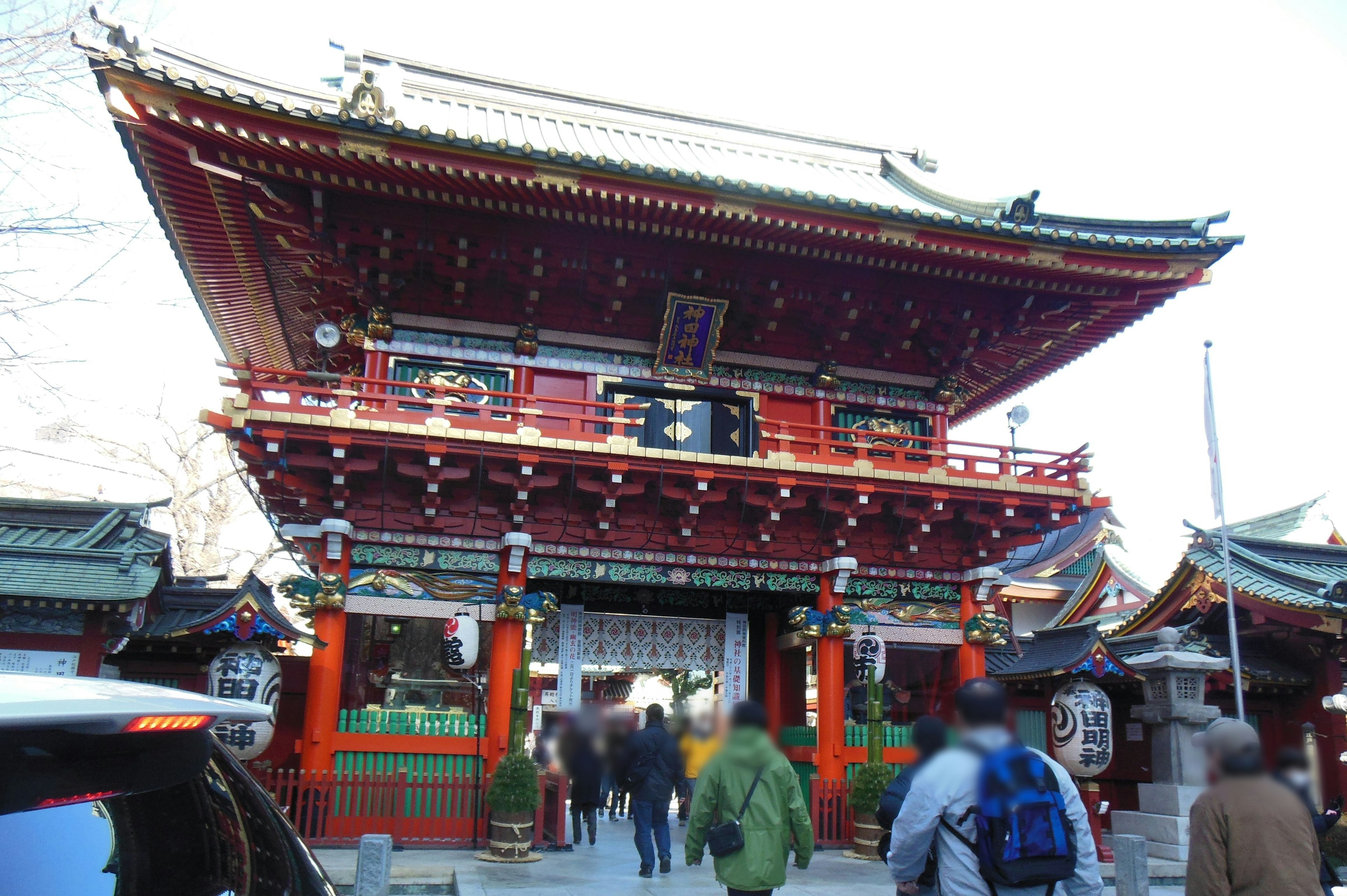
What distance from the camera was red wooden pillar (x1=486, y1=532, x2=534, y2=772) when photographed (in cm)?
1188

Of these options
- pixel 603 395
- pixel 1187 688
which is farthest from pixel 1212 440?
pixel 603 395

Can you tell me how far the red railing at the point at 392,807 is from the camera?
1109cm

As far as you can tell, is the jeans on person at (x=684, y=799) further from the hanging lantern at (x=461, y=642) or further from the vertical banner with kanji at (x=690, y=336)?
the vertical banner with kanji at (x=690, y=336)

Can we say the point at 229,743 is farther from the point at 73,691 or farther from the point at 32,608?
the point at 73,691

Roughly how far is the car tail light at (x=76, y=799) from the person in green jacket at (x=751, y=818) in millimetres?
3459

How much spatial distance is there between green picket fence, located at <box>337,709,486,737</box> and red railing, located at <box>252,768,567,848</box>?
20.0 inches

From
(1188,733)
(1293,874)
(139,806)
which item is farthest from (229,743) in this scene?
(1188,733)

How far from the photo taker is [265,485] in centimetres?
1229

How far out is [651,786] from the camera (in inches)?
398

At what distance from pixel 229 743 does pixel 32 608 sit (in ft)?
11.1

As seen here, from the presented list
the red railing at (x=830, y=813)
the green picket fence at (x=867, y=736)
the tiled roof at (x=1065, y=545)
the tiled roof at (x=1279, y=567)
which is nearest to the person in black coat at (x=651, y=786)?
the red railing at (x=830, y=813)

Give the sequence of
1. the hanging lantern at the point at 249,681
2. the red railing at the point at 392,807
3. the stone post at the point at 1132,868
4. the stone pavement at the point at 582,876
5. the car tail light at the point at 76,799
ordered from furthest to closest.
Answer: the red railing at the point at 392,807 < the hanging lantern at the point at 249,681 < the stone pavement at the point at 582,876 < the stone post at the point at 1132,868 < the car tail light at the point at 76,799

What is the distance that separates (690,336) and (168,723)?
38.5 ft

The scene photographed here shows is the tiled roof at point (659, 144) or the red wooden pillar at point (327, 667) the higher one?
the tiled roof at point (659, 144)
